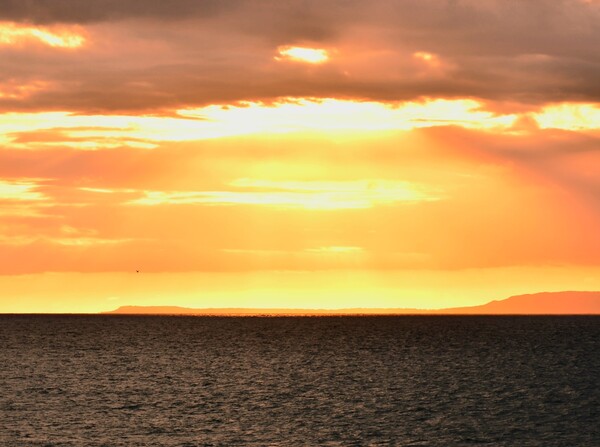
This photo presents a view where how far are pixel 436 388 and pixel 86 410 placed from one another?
120ft

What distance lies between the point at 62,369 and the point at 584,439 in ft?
244

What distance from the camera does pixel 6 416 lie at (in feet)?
241

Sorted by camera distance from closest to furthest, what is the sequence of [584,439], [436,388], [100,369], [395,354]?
1. [584,439]
2. [436,388]
3. [100,369]
4. [395,354]

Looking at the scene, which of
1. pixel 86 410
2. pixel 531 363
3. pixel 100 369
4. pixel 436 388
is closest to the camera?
pixel 86 410

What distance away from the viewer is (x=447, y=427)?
6894 cm

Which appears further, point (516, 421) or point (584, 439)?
point (516, 421)

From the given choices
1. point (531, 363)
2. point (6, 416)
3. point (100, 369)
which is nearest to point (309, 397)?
point (6, 416)

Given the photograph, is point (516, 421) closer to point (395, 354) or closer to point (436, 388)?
point (436, 388)

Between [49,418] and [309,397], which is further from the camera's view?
[309,397]

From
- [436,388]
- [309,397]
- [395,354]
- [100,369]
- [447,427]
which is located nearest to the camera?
[447,427]

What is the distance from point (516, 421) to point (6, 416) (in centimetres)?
3934

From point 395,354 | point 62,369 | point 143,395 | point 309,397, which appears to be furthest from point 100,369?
point 395,354

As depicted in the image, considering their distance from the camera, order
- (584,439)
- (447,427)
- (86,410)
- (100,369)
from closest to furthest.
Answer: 1. (584,439)
2. (447,427)
3. (86,410)
4. (100,369)

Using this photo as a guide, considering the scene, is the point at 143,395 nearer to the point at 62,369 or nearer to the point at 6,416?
the point at 6,416
